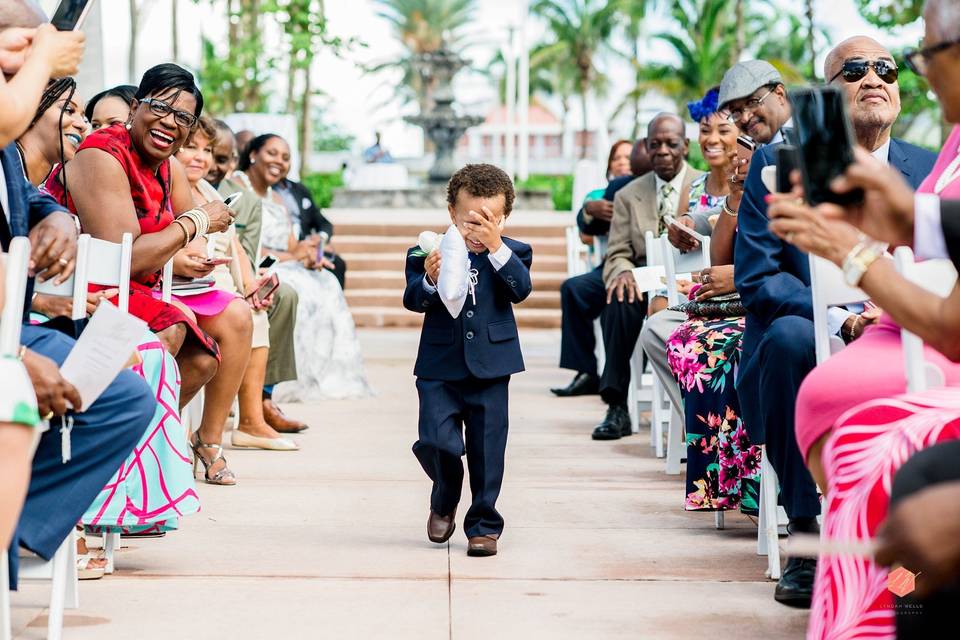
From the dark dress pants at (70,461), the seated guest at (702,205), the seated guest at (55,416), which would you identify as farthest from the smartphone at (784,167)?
the seated guest at (702,205)

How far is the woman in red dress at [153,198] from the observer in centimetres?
539

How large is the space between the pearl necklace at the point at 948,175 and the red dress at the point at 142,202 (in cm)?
312

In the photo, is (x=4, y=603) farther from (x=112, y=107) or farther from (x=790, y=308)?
(x=112, y=107)

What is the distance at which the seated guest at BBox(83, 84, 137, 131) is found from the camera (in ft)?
22.5

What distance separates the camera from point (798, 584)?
4.43 m

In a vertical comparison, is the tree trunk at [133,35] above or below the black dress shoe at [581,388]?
above

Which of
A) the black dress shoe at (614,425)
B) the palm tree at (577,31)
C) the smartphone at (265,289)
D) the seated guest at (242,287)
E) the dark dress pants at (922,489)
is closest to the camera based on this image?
the dark dress pants at (922,489)

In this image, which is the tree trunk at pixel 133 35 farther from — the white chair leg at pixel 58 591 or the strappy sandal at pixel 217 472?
the white chair leg at pixel 58 591

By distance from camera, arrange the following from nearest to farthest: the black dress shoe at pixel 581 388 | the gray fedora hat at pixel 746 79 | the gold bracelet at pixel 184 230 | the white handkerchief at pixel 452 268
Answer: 1. the white handkerchief at pixel 452 268
2. the gold bracelet at pixel 184 230
3. the gray fedora hat at pixel 746 79
4. the black dress shoe at pixel 581 388

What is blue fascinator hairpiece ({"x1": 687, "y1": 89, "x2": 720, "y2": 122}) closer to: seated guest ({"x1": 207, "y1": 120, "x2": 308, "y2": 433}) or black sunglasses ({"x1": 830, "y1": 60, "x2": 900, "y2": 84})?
black sunglasses ({"x1": 830, "y1": 60, "x2": 900, "y2": 84})

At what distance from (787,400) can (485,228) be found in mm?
1276

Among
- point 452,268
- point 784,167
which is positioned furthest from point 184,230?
point 784,167

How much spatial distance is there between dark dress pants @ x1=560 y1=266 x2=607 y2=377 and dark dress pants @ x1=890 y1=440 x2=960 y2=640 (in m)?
7.50

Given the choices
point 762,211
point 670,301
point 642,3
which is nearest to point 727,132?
point 670,301
